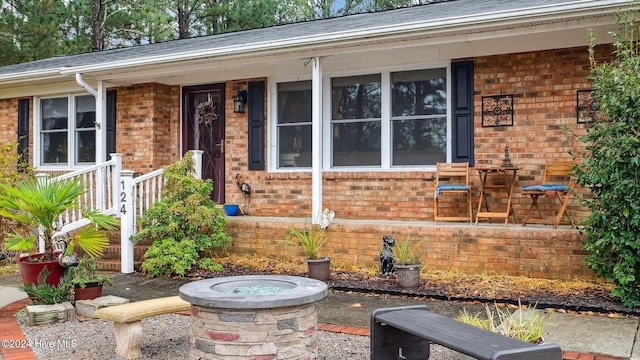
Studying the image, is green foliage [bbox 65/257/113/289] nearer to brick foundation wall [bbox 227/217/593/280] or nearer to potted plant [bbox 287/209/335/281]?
potted plant [bbox 287/209/335/281]

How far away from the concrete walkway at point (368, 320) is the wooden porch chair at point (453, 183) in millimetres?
1863

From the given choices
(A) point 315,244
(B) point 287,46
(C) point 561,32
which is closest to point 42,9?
(B) point 287,46

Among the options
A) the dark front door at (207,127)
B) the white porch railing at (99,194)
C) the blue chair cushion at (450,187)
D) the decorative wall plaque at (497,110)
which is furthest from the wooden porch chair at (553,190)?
the white porch railing at (99,194)

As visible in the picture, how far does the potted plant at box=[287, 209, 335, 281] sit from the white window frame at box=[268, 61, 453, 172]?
54.3 inches

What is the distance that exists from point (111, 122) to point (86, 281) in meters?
5.16

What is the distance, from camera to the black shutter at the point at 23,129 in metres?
11.3

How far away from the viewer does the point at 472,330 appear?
336 cm

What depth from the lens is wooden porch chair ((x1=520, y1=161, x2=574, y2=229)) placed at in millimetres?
6793

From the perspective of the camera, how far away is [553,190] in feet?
22.5

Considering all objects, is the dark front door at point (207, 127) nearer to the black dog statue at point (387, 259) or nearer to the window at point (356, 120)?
the window at point (356, 120)

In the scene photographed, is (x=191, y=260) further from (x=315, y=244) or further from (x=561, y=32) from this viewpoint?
(x=561, y=32)

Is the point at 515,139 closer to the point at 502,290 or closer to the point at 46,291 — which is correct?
the point at 502,290

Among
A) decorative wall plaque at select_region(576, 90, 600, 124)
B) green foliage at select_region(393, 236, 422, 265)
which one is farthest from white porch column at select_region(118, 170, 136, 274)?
decorative wall plaque at select_region(576, 90, 600, 124)

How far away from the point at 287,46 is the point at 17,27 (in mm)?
13827
